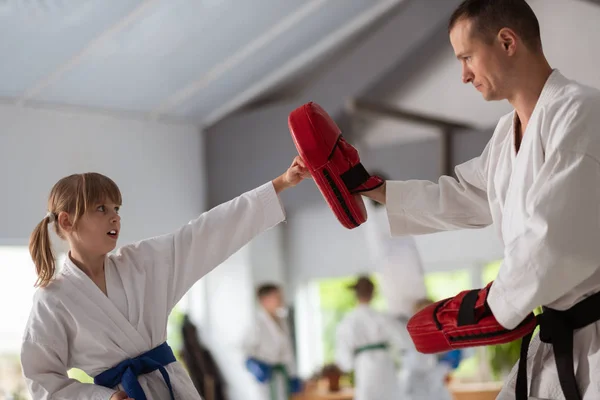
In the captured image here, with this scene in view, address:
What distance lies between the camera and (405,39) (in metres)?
6.34

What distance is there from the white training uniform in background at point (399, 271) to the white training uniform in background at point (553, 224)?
417 centimetres

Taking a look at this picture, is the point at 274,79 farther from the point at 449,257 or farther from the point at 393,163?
the point at 449,257

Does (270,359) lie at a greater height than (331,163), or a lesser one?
lesser

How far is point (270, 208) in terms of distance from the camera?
2395 millimetres

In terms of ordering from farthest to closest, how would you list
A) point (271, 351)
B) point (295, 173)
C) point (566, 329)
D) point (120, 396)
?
point (271, 351) < point (295, 173) < point (120, 396) < point (566, 329)

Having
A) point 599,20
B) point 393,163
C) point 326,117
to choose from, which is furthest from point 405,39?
point 326,117

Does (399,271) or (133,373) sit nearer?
(133,373)

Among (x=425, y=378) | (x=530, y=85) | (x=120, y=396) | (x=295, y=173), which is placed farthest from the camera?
(x=425, y=378)

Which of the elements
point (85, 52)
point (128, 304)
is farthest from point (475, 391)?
point (128, 304)

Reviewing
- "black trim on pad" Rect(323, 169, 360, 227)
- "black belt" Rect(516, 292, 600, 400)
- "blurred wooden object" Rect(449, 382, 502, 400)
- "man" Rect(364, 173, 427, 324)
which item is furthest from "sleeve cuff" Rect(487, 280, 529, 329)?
"blurred wooden object" Rect(449, 382, 502, 400)

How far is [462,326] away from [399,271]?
172 inches

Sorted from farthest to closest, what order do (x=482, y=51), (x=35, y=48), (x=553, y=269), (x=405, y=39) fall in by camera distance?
(x=405, y=39)
(x=35, y=48)
(x=482, y=51)
(x=553, y=269)

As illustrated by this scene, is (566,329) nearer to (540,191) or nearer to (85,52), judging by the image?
(540,191)

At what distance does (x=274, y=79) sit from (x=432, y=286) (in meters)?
2.26
